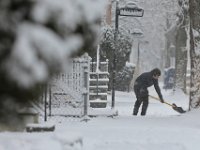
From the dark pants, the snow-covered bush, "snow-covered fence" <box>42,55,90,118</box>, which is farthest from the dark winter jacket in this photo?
the snow-covered bush

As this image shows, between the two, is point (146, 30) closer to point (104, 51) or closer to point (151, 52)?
point (151, 52)

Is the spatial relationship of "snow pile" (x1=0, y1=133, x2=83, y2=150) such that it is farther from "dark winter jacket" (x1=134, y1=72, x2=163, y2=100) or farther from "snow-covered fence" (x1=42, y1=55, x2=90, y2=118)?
"dark winter jacket" (x1=134, y1=72, x2=163, y2=100)

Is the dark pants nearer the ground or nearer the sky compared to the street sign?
nearer the ground

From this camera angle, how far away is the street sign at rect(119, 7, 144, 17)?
12.8 meters

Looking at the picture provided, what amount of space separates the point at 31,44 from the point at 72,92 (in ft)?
30.2

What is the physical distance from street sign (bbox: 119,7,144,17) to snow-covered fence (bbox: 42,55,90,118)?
1.75 meters

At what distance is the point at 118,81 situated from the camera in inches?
1059

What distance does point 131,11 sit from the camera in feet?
42.6

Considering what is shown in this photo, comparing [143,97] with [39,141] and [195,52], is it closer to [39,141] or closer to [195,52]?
[195,52]

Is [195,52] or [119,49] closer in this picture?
[195,52]

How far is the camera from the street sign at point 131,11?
505 inches

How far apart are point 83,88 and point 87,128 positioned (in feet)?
8.15

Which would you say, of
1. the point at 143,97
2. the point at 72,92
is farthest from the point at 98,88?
the point at 72,92

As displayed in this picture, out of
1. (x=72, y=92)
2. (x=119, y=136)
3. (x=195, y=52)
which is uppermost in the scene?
(x=195, y=52)
